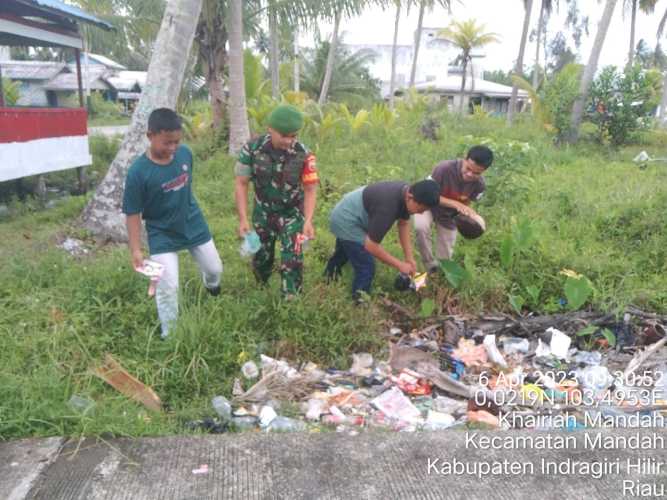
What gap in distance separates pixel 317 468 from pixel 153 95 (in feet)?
15.6

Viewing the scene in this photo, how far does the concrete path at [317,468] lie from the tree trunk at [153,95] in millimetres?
3871

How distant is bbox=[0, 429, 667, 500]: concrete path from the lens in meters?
2.35

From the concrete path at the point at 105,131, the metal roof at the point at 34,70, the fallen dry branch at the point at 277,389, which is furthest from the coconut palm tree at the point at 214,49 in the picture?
the metal roof at the point at 34,70

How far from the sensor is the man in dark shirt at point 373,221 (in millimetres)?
3805

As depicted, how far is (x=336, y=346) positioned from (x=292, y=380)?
20.3 inches

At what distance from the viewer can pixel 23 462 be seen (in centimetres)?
252

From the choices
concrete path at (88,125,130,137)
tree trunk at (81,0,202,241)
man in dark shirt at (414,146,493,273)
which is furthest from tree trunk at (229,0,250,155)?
concrete path at (88,125,130,137)

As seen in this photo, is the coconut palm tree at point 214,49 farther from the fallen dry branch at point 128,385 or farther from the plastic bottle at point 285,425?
the plastic bottle at point 285,425

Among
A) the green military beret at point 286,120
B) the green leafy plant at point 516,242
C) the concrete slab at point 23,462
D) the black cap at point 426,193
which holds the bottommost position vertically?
the concrete slab at point 23,462

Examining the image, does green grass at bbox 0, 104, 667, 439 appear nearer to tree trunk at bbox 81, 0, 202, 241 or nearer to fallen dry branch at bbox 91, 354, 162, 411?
fallen dry branch at bbox 91, 354, 162, 411

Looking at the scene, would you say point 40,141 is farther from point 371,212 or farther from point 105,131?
point 105,131

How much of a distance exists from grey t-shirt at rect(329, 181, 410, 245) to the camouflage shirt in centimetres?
42

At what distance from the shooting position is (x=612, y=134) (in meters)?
12.7

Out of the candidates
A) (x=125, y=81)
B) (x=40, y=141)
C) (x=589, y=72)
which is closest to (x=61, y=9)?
(x=40, y=141)
